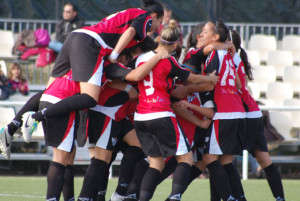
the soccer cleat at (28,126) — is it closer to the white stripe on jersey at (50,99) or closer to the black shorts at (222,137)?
the white stripe on jersey at (50,99)

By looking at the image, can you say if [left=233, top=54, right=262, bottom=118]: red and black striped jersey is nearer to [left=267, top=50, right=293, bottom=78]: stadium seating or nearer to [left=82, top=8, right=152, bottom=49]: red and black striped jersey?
[left=82, top=8, right=152, bottom=49]: red and black striped jersey

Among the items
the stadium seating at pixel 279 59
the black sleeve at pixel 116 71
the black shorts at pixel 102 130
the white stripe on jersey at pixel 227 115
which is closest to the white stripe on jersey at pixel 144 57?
the black sleeve at pixel 116 71

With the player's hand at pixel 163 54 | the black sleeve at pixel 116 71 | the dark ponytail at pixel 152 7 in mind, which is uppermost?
the dark ponytail at pixel 152 7

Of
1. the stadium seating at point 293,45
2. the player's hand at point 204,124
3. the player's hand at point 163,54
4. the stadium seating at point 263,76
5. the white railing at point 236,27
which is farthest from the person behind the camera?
the stadium seating at point 293,45

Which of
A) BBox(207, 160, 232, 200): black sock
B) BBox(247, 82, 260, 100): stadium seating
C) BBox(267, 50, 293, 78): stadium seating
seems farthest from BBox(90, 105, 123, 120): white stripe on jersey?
BBox(267, 50, 293, 78): stadium seating

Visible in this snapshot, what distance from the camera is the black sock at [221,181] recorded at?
5.59 m

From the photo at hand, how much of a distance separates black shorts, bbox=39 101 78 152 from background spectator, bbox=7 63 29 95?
215 inches

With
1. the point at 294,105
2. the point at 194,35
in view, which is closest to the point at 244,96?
the point at 194,35

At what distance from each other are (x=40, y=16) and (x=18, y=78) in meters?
2.34

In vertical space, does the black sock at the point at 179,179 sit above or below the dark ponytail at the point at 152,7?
below

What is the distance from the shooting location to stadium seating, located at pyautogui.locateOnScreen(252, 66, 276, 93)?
11.7 metres

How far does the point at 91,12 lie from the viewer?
40.2 ft

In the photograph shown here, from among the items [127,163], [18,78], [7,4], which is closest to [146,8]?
[127,163]

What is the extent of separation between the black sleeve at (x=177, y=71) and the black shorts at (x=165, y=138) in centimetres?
35
